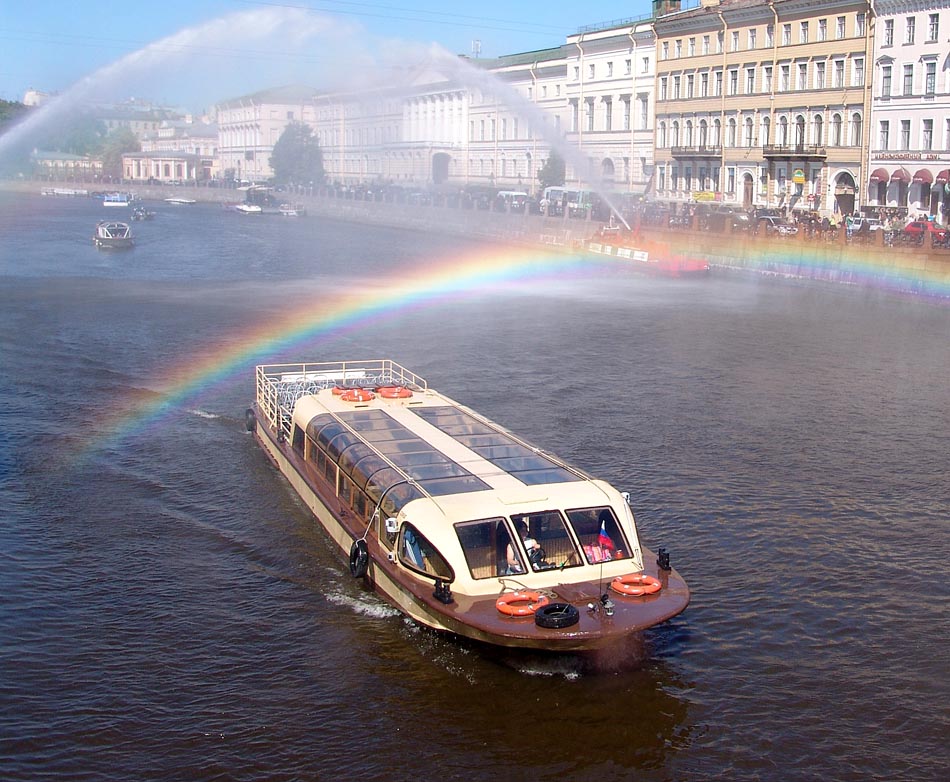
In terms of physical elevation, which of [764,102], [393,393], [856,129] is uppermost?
[764,102]

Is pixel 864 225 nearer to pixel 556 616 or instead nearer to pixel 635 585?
pixel 635 585

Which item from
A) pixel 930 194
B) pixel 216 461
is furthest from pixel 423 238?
pixel 216 461

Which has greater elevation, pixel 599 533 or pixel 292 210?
pixel 292 210

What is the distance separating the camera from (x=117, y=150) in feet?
625

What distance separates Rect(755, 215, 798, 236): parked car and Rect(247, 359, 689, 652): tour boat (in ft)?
141

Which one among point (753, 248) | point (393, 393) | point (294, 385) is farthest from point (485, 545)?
point (753, 248)

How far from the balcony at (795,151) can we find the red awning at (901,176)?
234 inches

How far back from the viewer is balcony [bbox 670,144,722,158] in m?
72.6

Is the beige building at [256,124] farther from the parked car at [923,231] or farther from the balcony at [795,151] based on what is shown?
the parked car at [923,231]

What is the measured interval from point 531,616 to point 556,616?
→ 0.32m

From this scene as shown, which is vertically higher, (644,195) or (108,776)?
(644,195)

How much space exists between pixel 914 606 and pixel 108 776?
1108 cm

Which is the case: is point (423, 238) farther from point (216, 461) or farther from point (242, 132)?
point (242, 132)

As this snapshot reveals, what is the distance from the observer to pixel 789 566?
18.4 meters
